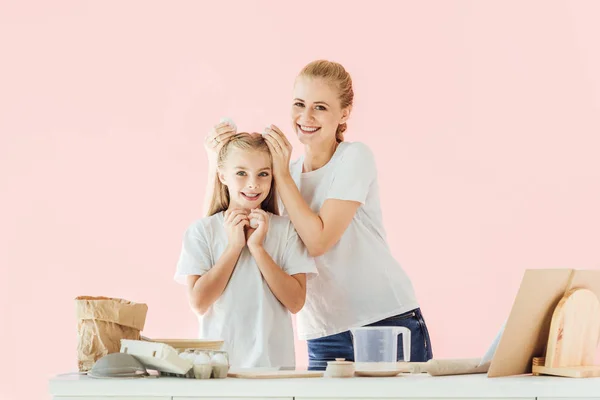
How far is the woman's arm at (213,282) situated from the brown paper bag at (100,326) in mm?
527

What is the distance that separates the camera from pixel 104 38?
15.1 feet

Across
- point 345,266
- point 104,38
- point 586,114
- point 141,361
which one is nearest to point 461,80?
point 586,114

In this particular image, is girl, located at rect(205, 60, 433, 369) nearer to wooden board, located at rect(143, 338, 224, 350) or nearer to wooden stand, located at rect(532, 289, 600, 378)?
wooden board, located at rect(143, 338, 224, 350)

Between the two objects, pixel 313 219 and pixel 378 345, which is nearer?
pixel 378 345

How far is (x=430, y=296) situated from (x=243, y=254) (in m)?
2.14

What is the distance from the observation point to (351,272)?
267 cm

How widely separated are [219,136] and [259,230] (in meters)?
0.35

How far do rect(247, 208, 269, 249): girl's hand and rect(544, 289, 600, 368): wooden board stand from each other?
0.89m

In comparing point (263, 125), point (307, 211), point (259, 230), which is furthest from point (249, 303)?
point (263, 125)

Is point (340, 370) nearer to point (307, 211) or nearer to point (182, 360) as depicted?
point (182, 360)

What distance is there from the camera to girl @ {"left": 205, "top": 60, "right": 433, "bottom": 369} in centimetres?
263

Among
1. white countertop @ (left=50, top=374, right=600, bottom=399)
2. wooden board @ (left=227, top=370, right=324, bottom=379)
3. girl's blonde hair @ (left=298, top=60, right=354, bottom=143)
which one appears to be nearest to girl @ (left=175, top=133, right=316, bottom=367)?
girl's blonde hair @ (left=298, top=60, right=354, bottom=143)

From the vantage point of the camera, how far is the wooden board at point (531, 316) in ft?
5.76

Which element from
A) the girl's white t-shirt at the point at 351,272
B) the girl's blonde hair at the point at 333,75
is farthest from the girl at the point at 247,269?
the girl's blonde hair at the point at 333,75
